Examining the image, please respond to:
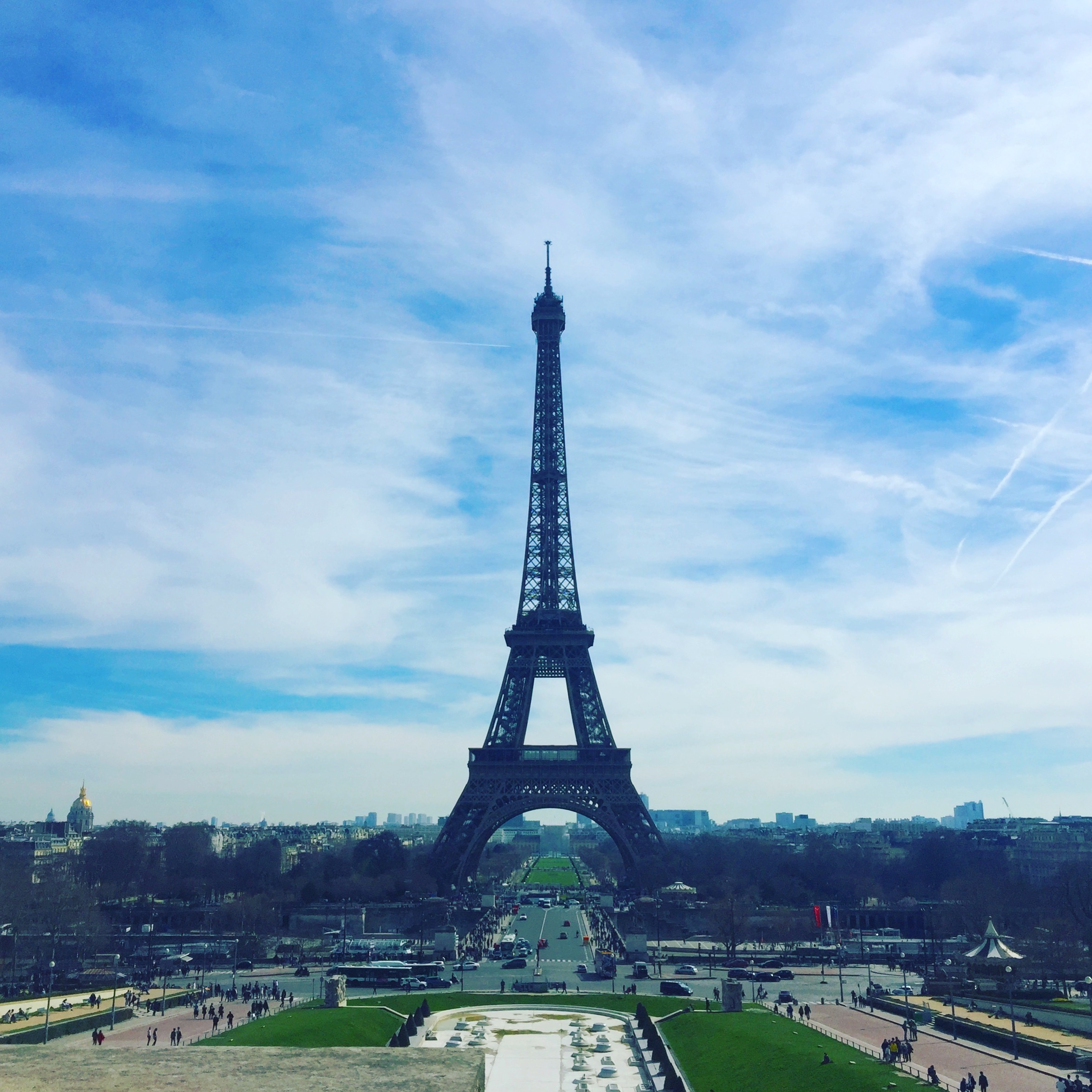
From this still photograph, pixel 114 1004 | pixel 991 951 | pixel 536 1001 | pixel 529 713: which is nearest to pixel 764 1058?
pixel 536 1001

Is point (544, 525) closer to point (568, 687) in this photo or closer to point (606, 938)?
point (568, 687)

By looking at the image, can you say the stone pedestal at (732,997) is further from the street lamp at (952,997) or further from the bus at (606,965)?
the bus at (606,965)

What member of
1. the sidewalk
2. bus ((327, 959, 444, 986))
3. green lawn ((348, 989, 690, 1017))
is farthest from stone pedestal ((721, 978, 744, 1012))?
→ bus ((327, 959, 444, 986))

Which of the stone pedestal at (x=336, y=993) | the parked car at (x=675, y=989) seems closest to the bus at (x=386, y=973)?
the stone pedestal at (x=336, y=993)

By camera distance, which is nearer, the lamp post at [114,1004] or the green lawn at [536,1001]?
the lamp post at [114,1004]

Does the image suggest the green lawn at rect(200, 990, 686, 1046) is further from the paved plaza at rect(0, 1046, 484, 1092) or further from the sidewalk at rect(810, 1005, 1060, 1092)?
the paved plaza at rect(0, 1046, 484, 1092)

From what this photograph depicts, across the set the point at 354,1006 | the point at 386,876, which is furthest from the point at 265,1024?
the point at 386,876
